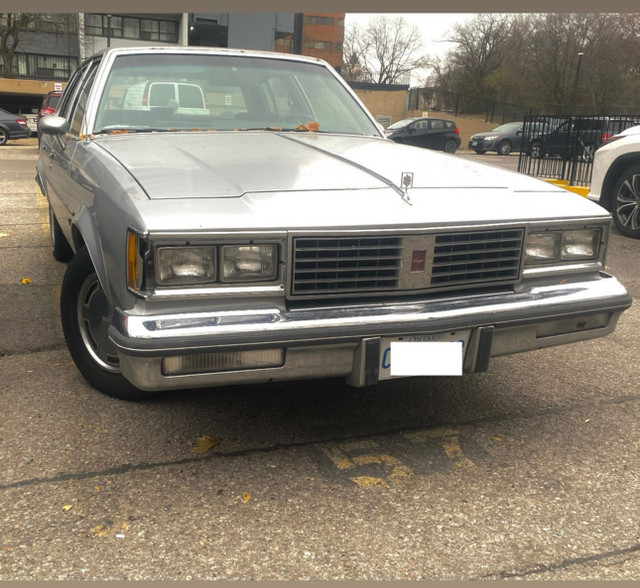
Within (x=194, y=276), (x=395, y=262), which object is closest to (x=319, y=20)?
(x=395, y=262)

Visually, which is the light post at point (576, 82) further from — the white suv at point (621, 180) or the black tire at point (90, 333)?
the black tire at point (90, 333)

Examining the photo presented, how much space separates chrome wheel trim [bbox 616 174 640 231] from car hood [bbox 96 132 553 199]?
5.03m

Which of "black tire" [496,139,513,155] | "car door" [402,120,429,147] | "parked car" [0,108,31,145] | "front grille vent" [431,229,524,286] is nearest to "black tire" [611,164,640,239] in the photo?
"front grille vent" [431,229,524,286]

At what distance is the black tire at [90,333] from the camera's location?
3182mm

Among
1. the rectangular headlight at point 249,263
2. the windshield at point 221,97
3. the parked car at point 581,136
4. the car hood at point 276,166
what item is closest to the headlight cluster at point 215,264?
the rectangular headlight at point 249,263

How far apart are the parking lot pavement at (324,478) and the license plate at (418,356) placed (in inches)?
Result: 16.5

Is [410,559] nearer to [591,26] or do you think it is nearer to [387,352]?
[387,352]

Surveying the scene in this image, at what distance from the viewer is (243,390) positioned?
11.2ft

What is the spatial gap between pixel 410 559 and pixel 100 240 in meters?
1.64

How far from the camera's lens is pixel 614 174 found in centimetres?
824

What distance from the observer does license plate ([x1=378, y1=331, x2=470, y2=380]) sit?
2602 millimetres

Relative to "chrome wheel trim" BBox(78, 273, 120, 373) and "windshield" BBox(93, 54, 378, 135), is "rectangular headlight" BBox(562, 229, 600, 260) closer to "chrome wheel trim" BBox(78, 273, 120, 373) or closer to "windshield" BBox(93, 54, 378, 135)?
"windshield" BBox(93, 54, 378, 135)

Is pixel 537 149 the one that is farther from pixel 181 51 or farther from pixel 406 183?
pixel 406 183

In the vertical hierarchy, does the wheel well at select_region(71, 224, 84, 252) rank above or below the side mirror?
below
